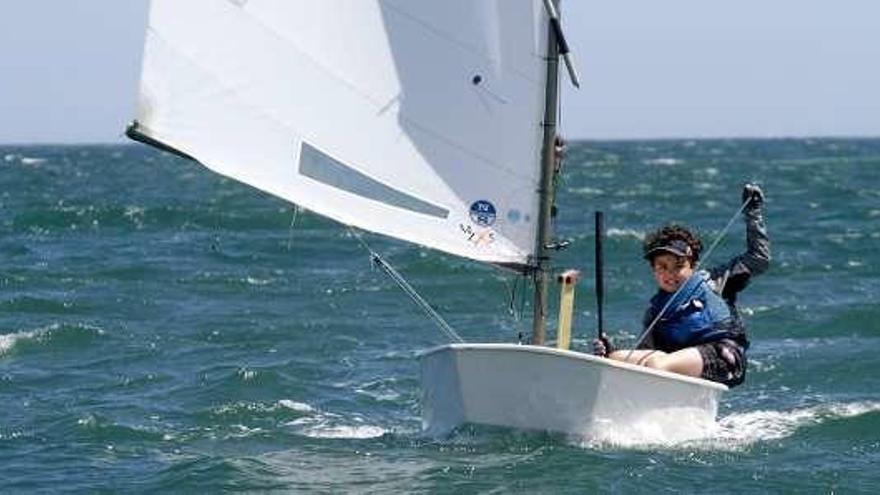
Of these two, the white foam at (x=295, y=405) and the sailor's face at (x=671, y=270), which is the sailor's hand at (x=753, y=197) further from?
the white foam at (x=295, y=405)

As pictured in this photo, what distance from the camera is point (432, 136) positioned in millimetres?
13273

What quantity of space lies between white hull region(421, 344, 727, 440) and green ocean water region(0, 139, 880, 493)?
5.7 inches

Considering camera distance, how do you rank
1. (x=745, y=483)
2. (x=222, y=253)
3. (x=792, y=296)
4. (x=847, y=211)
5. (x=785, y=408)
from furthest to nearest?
(x=847, y=211)
(x=222, y=253)
(x=792, y=296)
(x=785, y=408)
(x=745, y=483)

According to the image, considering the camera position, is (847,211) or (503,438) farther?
(847,211)

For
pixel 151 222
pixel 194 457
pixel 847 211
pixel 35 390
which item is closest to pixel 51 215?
pixel 151 222

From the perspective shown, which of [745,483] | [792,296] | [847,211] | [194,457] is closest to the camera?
[745,483]

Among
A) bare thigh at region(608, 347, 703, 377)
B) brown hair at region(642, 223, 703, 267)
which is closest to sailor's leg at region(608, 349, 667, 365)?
bare thigh at region(608, 347, 703, 377)

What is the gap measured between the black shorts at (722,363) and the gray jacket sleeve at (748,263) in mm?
542

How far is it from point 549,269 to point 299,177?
1.75 meters

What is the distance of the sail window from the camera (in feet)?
43.0

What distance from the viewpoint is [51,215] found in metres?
40.4

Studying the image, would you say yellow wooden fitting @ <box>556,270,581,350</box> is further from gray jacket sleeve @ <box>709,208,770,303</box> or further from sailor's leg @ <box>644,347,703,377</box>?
gray jacket sleeve @ <box>709,208,770,303</box>

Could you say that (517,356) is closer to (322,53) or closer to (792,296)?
(322,53)

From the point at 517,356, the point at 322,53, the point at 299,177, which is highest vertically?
the point at 322,53
